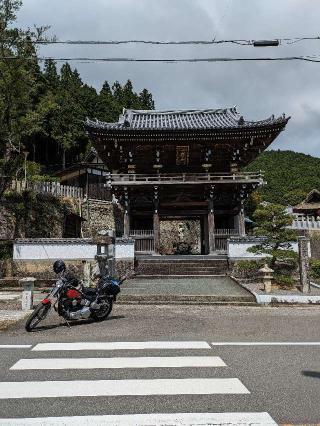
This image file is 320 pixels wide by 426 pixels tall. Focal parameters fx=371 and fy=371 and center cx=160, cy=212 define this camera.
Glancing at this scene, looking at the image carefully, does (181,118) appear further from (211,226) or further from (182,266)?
(182,266)

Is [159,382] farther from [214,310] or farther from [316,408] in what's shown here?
[214,310]

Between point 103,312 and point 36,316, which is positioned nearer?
point 36,316

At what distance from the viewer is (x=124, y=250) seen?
58.8ft

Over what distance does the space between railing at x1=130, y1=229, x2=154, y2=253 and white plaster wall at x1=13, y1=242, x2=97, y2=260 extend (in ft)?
15.8

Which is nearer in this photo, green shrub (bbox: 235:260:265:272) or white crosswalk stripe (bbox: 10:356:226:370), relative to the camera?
white crosswalk stripe (bbox: 10:356:226:370)

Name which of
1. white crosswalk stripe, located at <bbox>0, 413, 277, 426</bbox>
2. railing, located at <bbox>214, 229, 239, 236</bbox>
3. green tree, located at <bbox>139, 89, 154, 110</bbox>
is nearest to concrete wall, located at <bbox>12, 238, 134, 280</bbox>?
railing, located at <bbox>214, 229, 239, 236</bbox>

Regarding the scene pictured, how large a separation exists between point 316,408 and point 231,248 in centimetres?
1441

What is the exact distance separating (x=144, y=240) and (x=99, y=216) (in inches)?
468

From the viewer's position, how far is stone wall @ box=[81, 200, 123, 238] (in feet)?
100

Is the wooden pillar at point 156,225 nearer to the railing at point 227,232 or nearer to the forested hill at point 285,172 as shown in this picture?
the railing at point 227,232

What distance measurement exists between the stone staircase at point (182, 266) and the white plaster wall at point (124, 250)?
73cm

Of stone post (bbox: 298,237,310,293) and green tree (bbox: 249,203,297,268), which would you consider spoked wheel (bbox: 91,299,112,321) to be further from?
green tree (bbox: 249,203,297,268)

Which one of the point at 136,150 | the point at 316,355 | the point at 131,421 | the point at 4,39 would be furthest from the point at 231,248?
the point at 131,421

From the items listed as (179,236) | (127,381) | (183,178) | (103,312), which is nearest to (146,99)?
(179,236)
